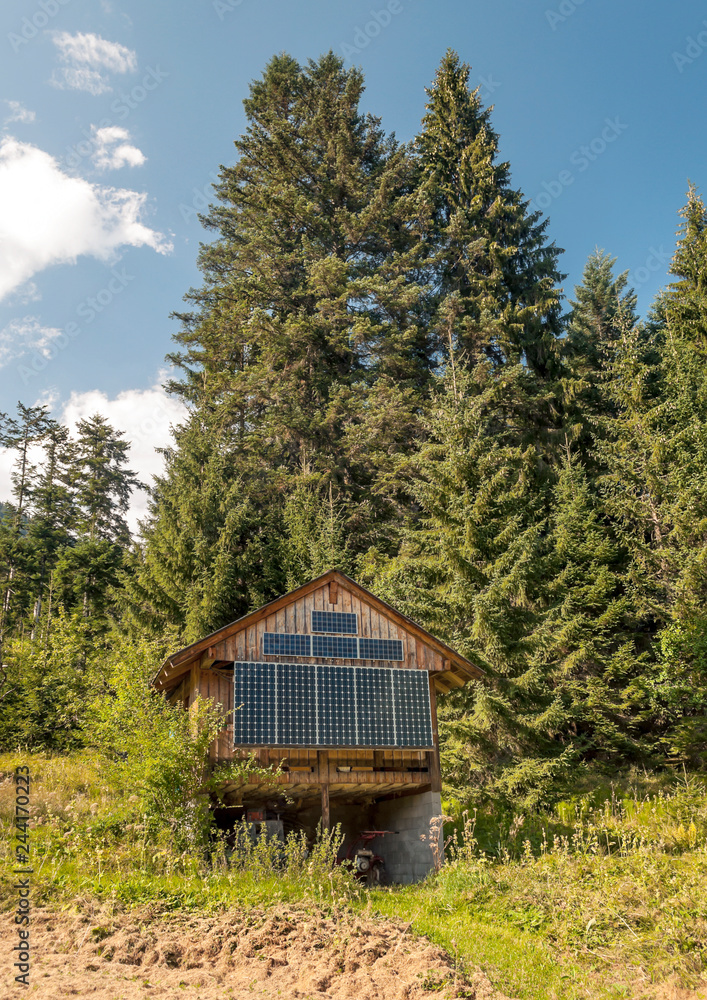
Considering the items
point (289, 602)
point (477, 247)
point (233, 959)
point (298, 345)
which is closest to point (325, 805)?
point (289, 602)

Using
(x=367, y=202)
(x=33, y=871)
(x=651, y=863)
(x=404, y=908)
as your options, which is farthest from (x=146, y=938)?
(x=367, y=202)

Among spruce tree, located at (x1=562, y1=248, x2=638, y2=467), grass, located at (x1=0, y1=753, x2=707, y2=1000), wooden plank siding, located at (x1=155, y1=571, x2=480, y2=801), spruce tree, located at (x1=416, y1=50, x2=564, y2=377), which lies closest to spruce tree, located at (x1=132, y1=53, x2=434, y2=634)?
spruce tree, located at (x1=416, y1=50, x2=564, y2=377)

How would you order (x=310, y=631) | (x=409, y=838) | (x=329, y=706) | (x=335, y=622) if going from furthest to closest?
(x=409, y=838), (x=335, y=622), (x=310, y=631), (x=329, y=706)

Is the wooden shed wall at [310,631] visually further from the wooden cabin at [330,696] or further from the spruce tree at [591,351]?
the spruce tree at [591,351]

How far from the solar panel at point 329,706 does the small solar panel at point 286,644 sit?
1.16 feet

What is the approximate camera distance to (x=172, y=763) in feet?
37.4

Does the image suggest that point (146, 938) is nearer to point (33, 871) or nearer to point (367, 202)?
point (33, 871)

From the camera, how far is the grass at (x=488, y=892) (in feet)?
25.9

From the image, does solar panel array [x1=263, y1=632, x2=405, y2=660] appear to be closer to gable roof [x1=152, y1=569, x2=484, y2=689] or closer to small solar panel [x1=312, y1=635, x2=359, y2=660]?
small solar panel [x1=312, y1=635, x2=359, y2=660]

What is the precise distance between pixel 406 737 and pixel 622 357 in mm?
17970

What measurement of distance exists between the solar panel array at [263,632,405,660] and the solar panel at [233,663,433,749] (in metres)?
0.32

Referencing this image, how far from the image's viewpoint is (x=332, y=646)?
1490 centimetres

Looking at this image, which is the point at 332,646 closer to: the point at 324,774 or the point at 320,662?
the point at 320,662

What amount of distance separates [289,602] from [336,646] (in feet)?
4.61
